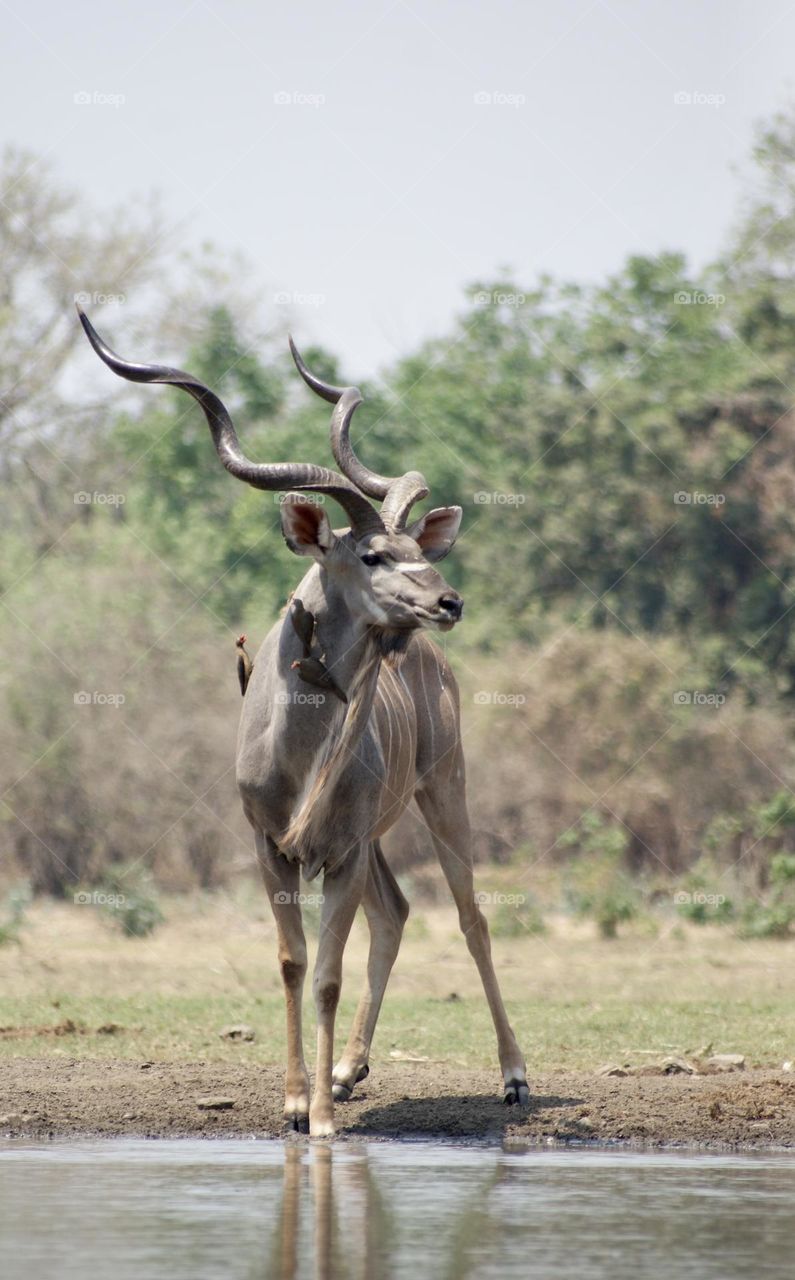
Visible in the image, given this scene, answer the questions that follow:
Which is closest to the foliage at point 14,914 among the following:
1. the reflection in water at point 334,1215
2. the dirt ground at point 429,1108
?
the dirt ground at point 429,1108

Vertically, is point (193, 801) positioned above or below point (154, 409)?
below

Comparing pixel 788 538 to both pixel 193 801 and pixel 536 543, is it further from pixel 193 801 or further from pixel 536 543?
pixel 193 801

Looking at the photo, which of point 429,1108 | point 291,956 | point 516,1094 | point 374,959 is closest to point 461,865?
point 374,959

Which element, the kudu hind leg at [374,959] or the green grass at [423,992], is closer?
the kudu hind leg at [374,959]

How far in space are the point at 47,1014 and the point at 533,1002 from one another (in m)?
3.03

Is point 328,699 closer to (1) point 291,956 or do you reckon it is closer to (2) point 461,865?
(1) point 291,956

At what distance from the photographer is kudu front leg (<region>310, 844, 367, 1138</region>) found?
7.40 metres

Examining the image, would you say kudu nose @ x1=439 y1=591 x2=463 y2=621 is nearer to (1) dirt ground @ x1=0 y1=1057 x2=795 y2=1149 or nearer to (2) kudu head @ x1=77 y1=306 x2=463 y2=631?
(2) kudu head @ x1=77 y1=306 x2=463 y2=631

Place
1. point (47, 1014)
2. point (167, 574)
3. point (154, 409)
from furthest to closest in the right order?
point (154, 409)
point (167, 574)
point (47, 1014)

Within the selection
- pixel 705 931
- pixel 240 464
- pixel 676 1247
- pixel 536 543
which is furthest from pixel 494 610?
pixel 676 1247

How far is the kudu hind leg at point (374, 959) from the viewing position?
27.3 feet

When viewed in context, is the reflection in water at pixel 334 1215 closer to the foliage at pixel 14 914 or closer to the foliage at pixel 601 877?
the foliage at pixel 14 914

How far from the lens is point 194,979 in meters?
13.6

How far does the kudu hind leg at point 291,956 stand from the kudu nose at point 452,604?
1.33m
